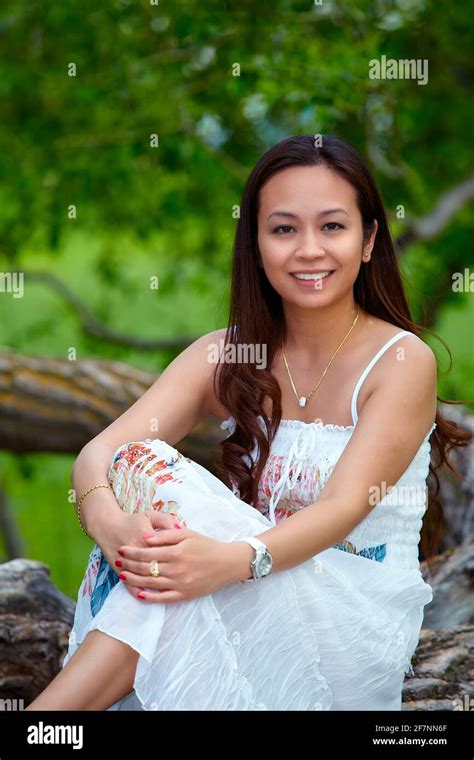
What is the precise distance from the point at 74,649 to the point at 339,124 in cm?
281

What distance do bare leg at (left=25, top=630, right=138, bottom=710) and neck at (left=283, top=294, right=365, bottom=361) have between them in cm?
75

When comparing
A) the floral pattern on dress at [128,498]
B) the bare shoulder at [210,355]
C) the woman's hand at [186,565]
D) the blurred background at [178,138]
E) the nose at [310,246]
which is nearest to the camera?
the woman's hand at [186,565]

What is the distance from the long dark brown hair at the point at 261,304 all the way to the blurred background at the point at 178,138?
48.4 inches

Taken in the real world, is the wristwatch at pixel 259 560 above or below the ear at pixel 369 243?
below

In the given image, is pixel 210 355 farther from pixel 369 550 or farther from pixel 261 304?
pixel 369 550

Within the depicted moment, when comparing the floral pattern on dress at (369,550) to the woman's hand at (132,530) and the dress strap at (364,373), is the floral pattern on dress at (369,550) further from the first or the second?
the woman's hand at (132,530)

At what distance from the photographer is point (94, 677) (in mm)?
1907

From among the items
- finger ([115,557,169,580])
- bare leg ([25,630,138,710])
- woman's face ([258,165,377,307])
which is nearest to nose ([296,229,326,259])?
woman's face ([258,165,377,307])

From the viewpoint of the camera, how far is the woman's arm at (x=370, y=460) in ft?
6.40

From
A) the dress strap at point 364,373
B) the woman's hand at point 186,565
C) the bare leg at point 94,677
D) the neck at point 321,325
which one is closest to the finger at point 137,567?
the woman's hand at point 186,565

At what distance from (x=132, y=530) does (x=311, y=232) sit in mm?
676

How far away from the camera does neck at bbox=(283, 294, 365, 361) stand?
90.4 inches

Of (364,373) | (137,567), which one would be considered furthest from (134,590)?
(364,373)
